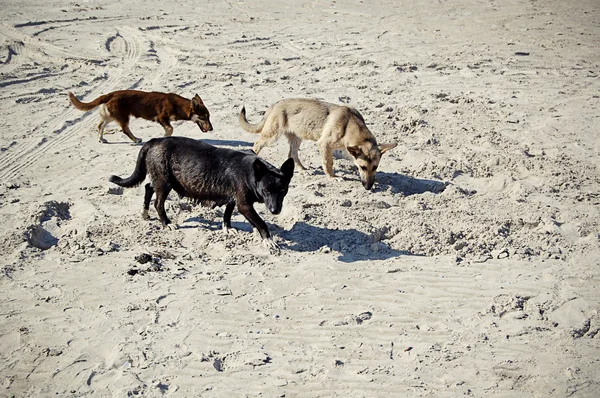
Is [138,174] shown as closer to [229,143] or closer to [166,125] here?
[166,125]

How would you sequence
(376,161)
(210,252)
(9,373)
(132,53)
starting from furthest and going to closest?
(132,53)
(376,161)
(210,252)
(9,373)

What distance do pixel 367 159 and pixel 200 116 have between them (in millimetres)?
3875

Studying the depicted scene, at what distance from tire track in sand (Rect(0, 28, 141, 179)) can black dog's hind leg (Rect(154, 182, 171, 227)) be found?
3.24 meters

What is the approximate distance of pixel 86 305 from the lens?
6609 mm

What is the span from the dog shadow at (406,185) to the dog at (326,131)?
1.26ft

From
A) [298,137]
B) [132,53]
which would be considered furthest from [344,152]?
[132,53]

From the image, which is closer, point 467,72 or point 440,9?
point 467,72

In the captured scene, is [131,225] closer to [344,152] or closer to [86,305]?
[86,305]

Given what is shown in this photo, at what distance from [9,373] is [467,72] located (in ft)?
42.5

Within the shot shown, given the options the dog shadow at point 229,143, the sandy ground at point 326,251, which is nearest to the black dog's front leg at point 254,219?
the sandy ground at point 326,251

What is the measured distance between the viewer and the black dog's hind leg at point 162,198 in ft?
26.9

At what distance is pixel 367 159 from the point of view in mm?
9398

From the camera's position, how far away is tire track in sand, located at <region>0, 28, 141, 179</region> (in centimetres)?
1030

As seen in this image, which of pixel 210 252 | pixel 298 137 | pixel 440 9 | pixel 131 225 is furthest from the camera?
pixel 440 9
